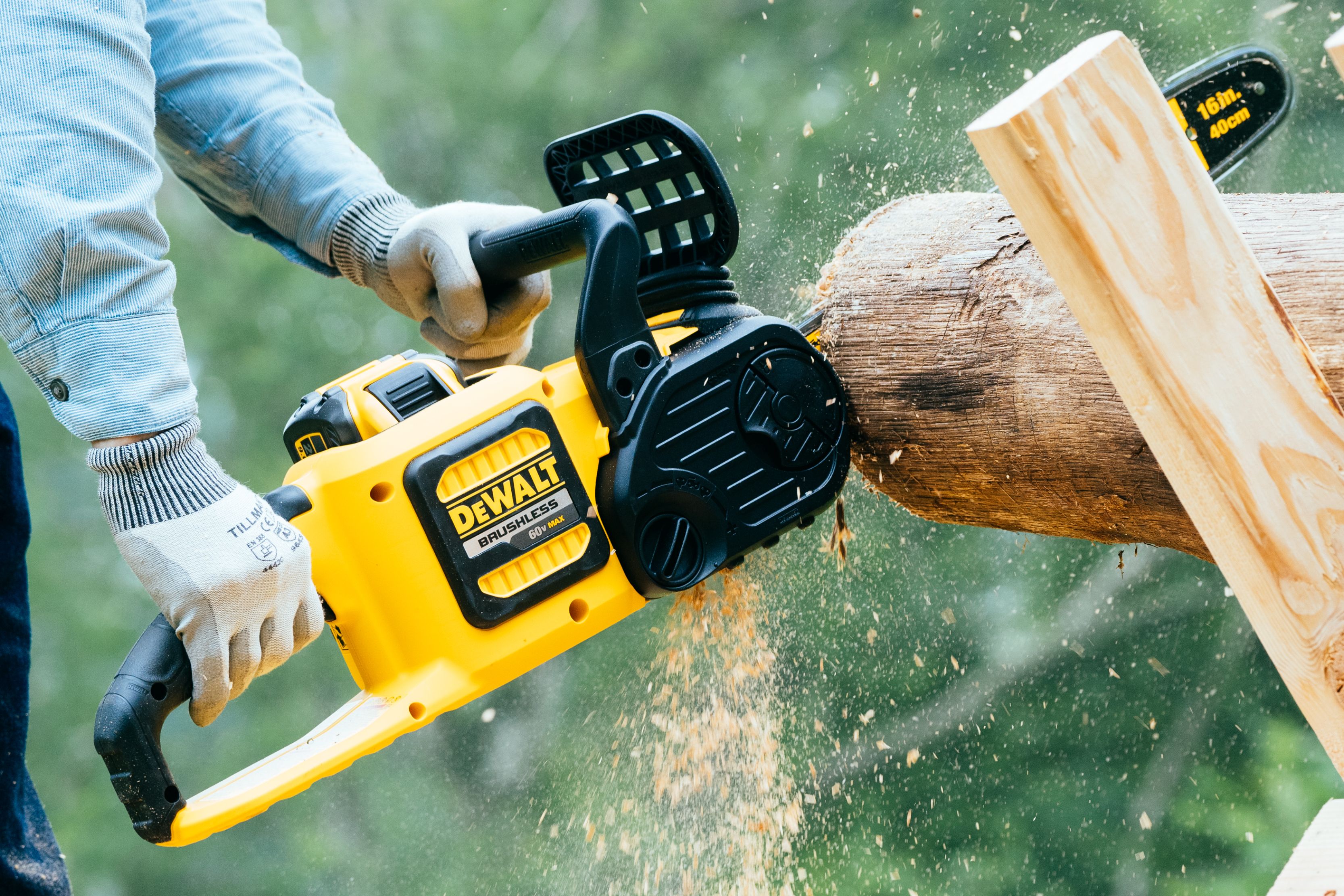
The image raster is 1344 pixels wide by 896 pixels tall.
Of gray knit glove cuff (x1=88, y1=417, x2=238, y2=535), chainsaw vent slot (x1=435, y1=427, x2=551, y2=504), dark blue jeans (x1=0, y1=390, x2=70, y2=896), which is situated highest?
gray knit glove cuff (x1=88, y1=417, x2=238, y2=535)

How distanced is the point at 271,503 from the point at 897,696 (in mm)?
5069

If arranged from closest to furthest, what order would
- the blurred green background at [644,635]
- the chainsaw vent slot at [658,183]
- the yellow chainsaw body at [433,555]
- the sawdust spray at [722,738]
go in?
1. the yellow chainsaw body at [433,555]
2. the chainsaw vent slot at [658,183]
3. the sawdust spray at [722,738]
4. the blurred green background at [644,635]

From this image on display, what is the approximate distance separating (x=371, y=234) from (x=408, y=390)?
1.51ft

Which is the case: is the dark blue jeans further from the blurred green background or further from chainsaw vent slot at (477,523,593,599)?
the blurred green background

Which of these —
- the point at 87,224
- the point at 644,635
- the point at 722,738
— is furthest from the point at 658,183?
the point at 644,635

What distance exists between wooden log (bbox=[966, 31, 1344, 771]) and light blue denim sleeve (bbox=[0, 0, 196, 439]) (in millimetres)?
988

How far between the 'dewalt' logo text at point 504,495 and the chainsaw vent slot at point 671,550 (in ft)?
0.48

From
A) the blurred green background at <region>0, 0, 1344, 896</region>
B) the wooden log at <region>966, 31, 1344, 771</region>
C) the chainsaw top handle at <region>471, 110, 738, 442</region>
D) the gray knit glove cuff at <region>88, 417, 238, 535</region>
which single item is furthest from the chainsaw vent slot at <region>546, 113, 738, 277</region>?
the blurred green background at <region>0, 0, 1344, 896</region>

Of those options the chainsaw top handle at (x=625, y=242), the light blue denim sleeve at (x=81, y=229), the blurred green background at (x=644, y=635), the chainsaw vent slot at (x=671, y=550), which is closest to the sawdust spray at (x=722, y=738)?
the chainsaw vent slot at (x=671, y=550)

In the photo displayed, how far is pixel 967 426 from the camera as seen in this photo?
151cm

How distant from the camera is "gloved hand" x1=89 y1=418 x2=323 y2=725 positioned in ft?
4.09

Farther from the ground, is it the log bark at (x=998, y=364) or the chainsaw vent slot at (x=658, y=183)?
the chainsaw vent slot at (x=658, y=183)

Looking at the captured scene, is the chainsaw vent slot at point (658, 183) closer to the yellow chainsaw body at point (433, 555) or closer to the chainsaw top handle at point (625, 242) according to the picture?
the chainsaw top handle at point (625, 242)

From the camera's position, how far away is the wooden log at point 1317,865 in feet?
3.80
